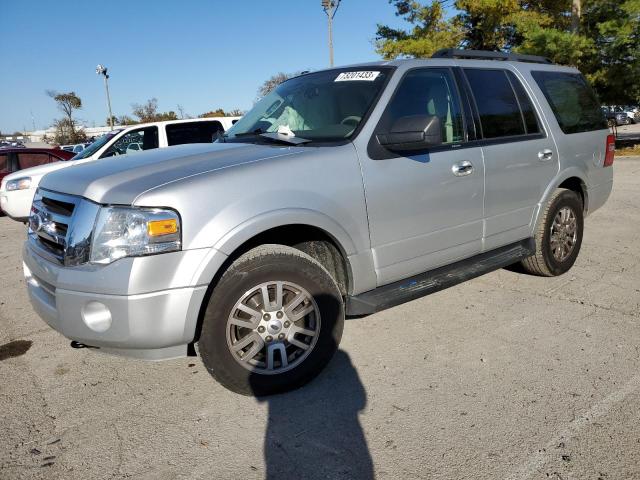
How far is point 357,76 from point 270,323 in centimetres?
193

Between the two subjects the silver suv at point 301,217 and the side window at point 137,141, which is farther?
the side window at point 137,141

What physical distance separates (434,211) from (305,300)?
1.19m

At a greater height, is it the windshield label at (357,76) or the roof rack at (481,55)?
the roof rack at (481,55)

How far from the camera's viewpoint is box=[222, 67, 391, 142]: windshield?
10.8 ft

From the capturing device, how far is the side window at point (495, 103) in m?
3.87

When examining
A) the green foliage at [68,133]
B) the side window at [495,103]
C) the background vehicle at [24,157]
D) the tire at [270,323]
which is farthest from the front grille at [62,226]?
the green foliage at [68,133]

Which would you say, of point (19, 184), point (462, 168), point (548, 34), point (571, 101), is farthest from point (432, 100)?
point (548, 34)

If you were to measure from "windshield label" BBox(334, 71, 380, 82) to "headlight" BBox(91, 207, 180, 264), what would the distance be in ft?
5.97

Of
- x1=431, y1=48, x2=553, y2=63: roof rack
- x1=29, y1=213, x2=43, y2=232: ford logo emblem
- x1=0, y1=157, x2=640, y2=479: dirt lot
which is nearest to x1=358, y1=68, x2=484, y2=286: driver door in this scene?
x1=431, y1=48, x2=553, y2=63: roof rack

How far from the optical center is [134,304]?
232 centimetres

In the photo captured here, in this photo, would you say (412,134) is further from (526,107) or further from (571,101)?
(571,101)

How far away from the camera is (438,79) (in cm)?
367

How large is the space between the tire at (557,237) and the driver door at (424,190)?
3.34 ft

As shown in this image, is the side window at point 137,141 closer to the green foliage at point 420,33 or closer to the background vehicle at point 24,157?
the background vehicle at point 24,157
